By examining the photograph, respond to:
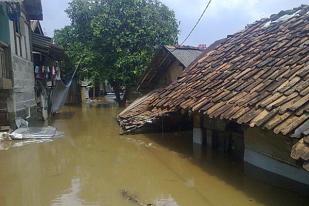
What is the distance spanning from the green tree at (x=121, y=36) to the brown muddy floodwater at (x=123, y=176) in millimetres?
11174

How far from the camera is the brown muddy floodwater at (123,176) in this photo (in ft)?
21.6

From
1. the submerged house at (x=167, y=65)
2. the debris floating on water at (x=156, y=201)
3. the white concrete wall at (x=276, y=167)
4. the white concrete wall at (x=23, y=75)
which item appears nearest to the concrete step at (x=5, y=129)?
the white concrete wall at (x=23, y=75)

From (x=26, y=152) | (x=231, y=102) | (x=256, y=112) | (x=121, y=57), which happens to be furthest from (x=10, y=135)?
(x=121, y=57)

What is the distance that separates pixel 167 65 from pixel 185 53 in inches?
48.3

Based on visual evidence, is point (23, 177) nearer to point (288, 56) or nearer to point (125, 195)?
point (125, 195)

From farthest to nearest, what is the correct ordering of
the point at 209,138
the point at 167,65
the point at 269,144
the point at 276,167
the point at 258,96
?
the point at 167,65 < the point at 209,138 < the point at 269,144 < the point at 276,167 < the point at 258,96

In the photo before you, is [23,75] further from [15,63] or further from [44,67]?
[44,67]

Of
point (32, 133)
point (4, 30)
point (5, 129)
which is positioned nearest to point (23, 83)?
point (4, 30)

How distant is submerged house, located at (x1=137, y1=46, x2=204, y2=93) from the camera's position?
1477 centimetres

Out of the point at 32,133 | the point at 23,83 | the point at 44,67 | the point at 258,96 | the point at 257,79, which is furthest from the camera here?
the point at 44,67

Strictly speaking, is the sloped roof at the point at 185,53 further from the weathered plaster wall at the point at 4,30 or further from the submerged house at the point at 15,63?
the weathered plaster wall at the point at 4,30

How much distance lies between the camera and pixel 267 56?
8594mm

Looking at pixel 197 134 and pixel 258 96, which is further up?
pixel 258 96

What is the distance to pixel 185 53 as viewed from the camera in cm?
1505
